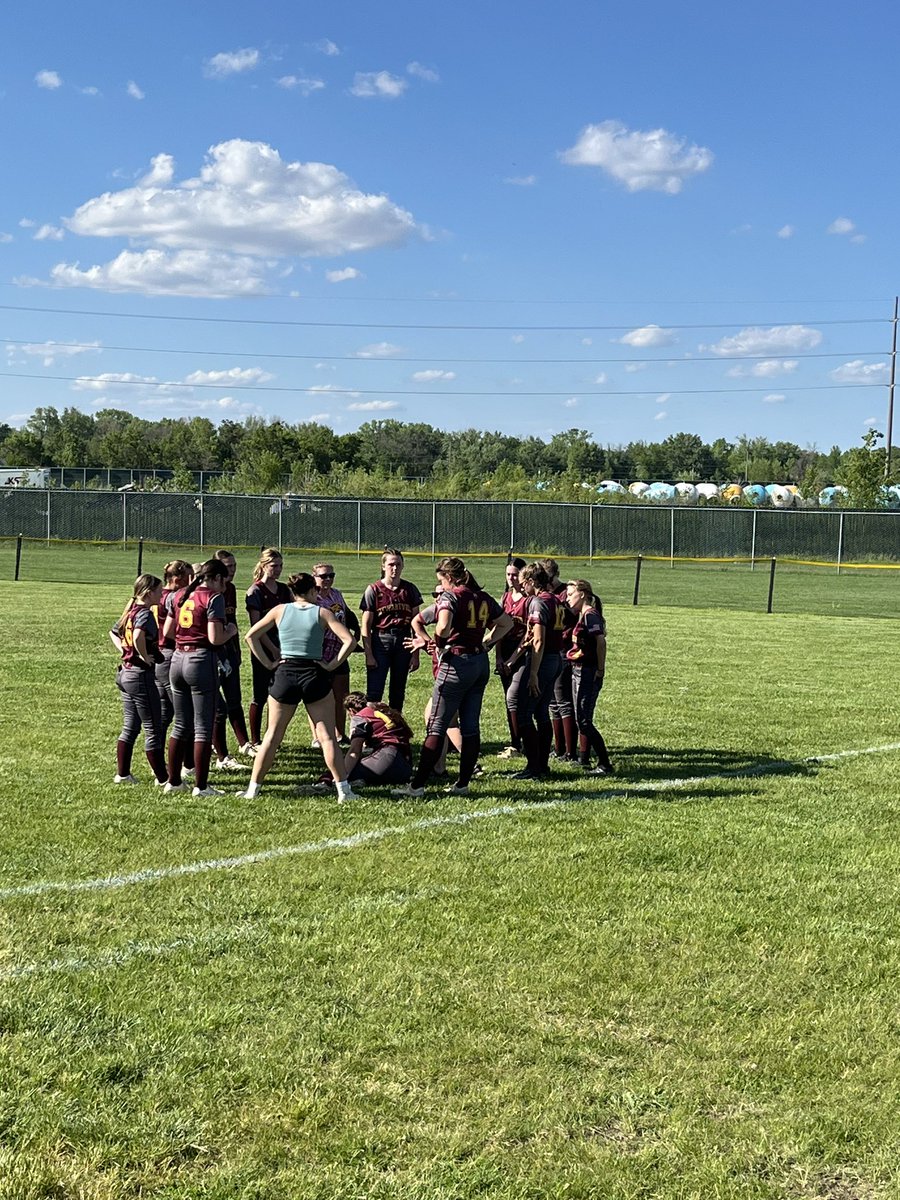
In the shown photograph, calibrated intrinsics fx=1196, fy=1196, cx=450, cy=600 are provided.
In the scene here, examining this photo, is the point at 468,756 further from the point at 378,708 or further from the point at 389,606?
the point at 389,606

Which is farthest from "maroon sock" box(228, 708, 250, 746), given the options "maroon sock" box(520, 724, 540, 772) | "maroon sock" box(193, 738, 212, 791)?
"maroon sock" box(520, 724, 540, 772)

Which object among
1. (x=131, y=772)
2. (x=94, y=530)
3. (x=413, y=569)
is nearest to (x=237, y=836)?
(x=131, y=772)

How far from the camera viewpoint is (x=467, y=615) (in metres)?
9.60

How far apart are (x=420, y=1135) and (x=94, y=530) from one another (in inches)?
1820

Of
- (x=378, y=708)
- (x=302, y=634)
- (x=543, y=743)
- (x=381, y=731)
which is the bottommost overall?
(x=543, y=743)

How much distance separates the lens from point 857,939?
259 inches

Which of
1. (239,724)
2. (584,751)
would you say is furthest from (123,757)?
(584,751)

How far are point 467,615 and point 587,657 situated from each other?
1.58 meters

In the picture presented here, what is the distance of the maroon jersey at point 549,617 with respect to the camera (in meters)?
10.4

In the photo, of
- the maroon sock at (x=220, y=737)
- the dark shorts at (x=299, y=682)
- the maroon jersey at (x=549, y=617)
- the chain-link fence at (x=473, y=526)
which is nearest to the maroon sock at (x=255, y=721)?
the maroon sock at (x=220, y=737)

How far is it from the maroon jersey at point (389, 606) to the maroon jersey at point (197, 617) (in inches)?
91.3

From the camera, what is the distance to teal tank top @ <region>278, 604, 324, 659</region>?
9.05m

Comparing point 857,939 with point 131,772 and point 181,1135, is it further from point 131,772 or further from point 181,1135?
point 131,772

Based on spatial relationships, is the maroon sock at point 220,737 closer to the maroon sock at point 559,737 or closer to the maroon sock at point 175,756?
the maroon sock at point 175,756
